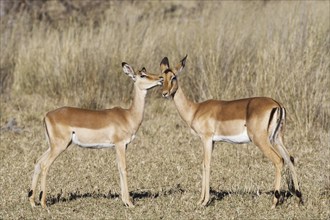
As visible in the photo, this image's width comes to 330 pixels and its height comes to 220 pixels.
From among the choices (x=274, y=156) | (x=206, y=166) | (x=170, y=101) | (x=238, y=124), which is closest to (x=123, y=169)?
(x=206, y=166)

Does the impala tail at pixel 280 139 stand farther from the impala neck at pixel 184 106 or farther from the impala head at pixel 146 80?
the impala head at pixel 146 80

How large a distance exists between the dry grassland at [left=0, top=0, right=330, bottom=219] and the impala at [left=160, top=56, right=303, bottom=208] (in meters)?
0.41

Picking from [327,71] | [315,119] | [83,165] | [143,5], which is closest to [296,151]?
[315,119]

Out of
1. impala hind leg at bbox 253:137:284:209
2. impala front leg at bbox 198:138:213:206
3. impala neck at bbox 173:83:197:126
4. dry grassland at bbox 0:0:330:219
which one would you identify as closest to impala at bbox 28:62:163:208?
dry grassland at bbox 0:0:330:219

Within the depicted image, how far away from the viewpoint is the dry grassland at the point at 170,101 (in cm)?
756

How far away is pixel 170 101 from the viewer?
13.2m

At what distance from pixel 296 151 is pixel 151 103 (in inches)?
144

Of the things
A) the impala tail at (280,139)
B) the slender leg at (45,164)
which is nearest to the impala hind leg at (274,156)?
the impala tail at (280,139)

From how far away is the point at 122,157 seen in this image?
742 centimetres

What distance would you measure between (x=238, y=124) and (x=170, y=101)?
19.6 feet

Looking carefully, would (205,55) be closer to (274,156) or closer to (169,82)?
(169,82)

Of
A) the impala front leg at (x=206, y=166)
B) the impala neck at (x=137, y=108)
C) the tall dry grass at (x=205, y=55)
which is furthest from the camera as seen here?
the tall dry grass at (x=205, y=55)

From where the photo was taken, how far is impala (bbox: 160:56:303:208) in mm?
7066

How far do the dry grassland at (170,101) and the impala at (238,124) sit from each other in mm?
413
